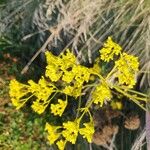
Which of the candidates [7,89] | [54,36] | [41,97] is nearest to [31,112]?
[7,89]

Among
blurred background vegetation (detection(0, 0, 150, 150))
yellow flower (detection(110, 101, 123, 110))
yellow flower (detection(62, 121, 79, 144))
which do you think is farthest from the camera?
yellow flower (detection(110, 101, 123, 110))

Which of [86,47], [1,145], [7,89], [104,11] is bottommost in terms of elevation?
[1,145]

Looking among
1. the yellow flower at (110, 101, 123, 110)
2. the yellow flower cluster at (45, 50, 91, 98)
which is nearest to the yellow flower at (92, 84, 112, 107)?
the yellow flower cluster at (45, 50, 91, 98)

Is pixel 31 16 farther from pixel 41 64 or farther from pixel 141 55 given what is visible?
pixel 141 55

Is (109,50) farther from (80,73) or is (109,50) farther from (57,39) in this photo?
(57,39)

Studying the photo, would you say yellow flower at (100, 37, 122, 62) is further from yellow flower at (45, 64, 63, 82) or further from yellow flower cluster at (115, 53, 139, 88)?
yellow flower at (45, 64, 63, 82)

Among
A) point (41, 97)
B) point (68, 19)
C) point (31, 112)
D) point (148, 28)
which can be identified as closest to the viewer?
point (41, 97)

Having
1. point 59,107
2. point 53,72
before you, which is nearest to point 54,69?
point 53,72

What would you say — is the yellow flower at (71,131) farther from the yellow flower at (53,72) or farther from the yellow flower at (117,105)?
the yellow flower at (117,105)

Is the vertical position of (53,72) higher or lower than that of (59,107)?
higher
